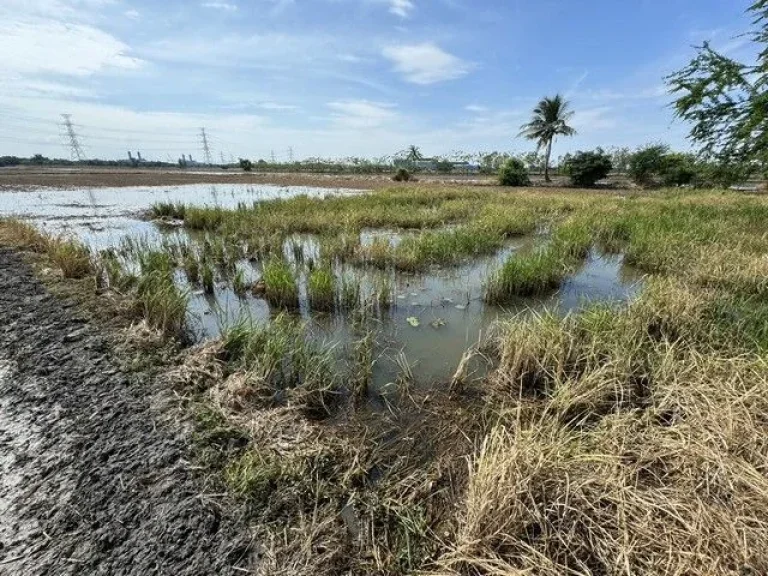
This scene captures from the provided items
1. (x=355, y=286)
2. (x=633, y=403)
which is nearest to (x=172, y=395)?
(x=355, y=286)

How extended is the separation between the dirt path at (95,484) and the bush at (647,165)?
35943 mm

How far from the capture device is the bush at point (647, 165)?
2914 cm

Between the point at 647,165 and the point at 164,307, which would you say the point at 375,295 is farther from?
the point at 647,165

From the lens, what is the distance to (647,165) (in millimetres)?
29453

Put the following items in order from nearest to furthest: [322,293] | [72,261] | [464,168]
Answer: [322,293] → [72,261] → [464,168]

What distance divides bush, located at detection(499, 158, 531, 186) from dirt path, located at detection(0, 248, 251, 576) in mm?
31110

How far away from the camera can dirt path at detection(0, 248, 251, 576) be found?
199 centimetres

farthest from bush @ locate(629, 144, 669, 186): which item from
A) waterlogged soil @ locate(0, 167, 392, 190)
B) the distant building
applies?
the distant building

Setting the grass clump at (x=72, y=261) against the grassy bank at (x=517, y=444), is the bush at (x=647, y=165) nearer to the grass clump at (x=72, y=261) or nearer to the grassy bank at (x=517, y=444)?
the grassy bank at (x=517, y=444)

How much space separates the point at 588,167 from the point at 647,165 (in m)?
4.65

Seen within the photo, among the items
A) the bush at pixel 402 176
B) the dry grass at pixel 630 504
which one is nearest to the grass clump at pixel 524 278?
the dry grass at pixel 630 504

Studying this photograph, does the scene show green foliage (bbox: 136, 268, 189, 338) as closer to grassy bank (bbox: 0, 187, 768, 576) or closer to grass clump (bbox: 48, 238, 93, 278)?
grassy bank (bbox: 0, 187, 768, 576)

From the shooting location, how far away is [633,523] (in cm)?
195

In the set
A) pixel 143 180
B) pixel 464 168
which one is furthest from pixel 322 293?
pixel 464 168
